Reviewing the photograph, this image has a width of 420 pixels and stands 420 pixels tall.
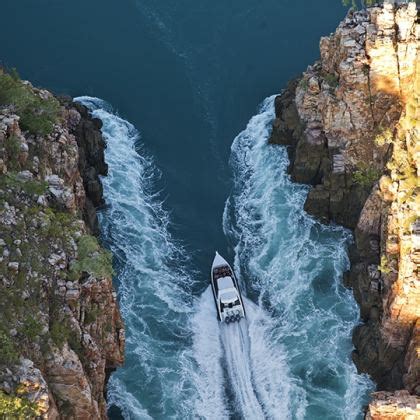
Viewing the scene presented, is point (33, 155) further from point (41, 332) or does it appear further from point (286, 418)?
point (286, 418)

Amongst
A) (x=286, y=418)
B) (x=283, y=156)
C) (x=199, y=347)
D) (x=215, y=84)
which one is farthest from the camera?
(x=215, y=84)

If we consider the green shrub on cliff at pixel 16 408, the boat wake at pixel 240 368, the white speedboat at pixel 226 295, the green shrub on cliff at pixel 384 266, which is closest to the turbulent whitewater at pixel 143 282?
the boat wake at pixel 240 368

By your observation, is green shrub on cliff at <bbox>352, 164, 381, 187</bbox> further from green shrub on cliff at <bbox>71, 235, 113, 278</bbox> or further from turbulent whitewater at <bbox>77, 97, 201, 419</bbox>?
green shrub on cliff at <bbox>71, 235, 113, 278</bbox>

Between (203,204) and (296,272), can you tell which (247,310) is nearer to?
(296,272)

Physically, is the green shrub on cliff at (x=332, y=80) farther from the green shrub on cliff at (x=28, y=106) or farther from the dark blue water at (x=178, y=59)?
the green shrub on cliff at (x=28, y=106)

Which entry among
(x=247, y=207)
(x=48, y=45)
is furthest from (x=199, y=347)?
(x=48, y=45)

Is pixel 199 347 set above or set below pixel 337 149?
below

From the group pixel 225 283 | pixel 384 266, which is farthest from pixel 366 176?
pixel 225 283
